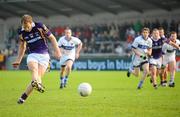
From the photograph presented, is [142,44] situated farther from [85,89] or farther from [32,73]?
[32,73]

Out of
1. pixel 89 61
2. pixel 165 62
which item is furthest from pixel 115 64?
pixel 165 62

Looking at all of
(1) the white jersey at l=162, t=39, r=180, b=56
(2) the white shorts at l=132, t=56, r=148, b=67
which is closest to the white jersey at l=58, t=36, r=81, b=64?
(2) the white shorts at l=132, t=56, r=148, b=67

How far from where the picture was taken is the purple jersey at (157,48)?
23250 millimetres

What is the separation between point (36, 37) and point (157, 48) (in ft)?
33.2

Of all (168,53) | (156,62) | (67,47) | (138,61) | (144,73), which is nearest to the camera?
(144,73)

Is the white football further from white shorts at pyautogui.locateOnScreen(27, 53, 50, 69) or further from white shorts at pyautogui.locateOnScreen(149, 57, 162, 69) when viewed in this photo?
white shorts at pyautogui.locateOnScreen(149, 57, 162, 69)

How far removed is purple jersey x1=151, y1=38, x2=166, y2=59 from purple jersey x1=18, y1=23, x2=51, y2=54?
9.58 meters

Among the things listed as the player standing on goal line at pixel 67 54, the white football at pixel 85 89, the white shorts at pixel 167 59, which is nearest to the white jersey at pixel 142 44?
the white shorts at pixel 167 59

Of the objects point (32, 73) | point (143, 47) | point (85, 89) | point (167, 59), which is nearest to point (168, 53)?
point (167, 59)

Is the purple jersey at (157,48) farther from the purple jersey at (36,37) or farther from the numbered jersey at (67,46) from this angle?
the purple jersey at (36,37)

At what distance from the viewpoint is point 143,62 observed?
21766 mm

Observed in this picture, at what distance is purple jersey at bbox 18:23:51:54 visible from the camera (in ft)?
46.5

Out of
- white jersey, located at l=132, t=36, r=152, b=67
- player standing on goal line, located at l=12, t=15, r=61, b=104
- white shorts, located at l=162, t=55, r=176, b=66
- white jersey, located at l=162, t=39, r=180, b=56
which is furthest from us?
white jersey, located at l=162, t=39, r=180, b=56

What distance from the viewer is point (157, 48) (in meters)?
23.4
